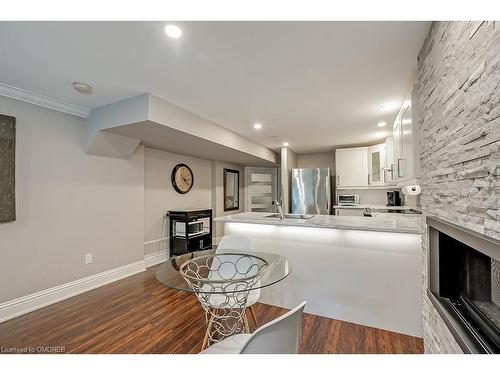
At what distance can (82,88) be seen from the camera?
2309 millimetres

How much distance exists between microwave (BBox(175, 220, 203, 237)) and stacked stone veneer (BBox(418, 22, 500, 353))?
3510 mm

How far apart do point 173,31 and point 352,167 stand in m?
4.55

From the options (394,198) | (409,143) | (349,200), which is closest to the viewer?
(409,143)

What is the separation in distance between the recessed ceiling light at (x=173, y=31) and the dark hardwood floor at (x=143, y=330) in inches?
90.2

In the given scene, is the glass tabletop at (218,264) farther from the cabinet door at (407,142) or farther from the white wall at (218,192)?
the white wall at (218,192)

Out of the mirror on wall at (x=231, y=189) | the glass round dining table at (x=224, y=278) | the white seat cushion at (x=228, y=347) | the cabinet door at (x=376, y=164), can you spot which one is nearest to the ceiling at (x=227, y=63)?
the glass round dining table at (x=224, y=278)

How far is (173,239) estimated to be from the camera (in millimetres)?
4324

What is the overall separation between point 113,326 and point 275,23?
2817 mm

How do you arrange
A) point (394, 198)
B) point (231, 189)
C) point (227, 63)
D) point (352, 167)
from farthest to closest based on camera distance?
point (231, 189) → point (352, 167) → point (394, 198) → point (227, 63)

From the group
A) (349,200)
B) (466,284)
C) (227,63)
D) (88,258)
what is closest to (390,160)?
(349,200)

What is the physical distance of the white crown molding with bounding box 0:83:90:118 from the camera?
2.34 m

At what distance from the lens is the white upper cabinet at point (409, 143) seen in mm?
1836

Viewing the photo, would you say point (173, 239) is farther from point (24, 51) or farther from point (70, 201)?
point (24, 51)

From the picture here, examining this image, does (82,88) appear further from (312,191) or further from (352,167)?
(352,167)
